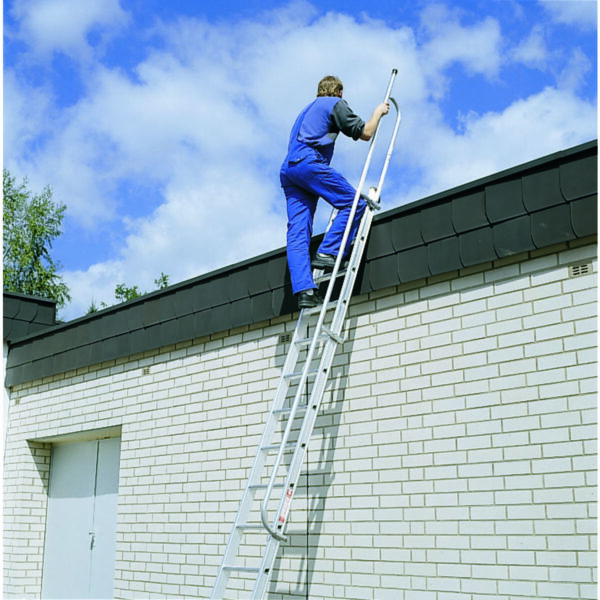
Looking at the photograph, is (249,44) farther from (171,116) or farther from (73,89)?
(73,89)

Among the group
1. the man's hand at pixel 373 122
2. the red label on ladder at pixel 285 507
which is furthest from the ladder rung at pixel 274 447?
the man's hand at pixel 373 122

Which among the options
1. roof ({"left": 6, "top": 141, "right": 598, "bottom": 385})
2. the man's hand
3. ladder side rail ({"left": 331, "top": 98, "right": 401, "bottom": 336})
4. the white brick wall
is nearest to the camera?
the white brick wall

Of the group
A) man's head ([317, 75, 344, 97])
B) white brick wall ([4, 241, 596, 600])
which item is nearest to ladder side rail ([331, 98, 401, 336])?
white brick wall ([4, 241, 596, 600])

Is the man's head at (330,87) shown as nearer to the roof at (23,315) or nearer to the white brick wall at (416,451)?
the white brick wall at (416,451)

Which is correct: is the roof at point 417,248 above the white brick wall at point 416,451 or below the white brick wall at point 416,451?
above

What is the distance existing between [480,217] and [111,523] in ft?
18.5

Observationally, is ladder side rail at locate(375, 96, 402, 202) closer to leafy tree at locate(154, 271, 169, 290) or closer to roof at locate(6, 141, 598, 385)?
roof at locate(6, 141, 598, 385)

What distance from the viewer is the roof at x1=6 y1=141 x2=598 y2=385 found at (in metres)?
5.52

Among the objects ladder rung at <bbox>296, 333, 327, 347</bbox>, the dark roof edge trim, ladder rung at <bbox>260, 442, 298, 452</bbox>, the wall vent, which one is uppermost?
the dark roof edge trim

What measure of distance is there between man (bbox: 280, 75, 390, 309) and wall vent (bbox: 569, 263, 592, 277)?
1.83 metres

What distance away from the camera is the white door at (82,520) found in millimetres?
9453

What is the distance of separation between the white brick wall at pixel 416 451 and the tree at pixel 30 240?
1852 centimetres

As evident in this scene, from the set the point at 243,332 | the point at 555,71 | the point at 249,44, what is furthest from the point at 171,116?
the point at 243,332

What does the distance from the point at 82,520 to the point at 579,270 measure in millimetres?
6753
